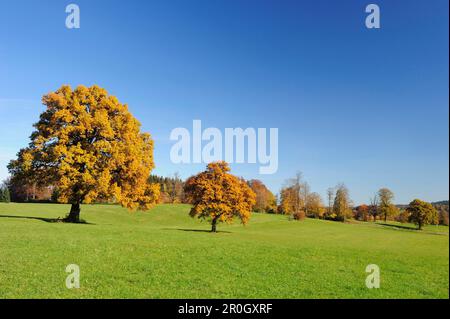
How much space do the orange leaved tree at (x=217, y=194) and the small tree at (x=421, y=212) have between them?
8113 cm

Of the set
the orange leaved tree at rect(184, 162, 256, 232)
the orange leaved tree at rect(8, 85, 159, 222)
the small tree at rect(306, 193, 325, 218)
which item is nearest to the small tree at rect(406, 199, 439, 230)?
the small tree at rect(306, 193, 325, 218)

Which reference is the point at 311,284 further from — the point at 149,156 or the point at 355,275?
the point at 149,156

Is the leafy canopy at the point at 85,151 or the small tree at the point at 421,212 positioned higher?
the leafy canopy at the point at 85,151

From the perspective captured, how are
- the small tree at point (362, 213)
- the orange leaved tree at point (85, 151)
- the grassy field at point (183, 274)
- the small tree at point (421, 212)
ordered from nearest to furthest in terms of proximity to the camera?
the grassy field at point (183, 274), the orange leaved tree at point (85, 151), the small tree at point (421, 212), the small tree at point (362, 213)

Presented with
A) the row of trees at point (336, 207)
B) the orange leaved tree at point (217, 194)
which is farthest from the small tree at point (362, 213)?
the orange leaved tree at point (217, 194)

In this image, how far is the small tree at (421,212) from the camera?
105 meters

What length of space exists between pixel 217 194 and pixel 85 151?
1828 centimetres

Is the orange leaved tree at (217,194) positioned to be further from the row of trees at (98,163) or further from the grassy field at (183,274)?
the grassy field at (183,274)

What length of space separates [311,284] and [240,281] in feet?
10.5

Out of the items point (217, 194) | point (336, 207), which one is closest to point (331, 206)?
point (336, 207)

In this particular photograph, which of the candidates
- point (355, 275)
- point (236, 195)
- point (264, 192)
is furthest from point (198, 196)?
point (264, 192)

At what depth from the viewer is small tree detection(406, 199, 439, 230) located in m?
105

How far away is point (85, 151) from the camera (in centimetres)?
3841

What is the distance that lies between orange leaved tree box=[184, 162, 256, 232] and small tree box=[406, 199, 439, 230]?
3194 inches
